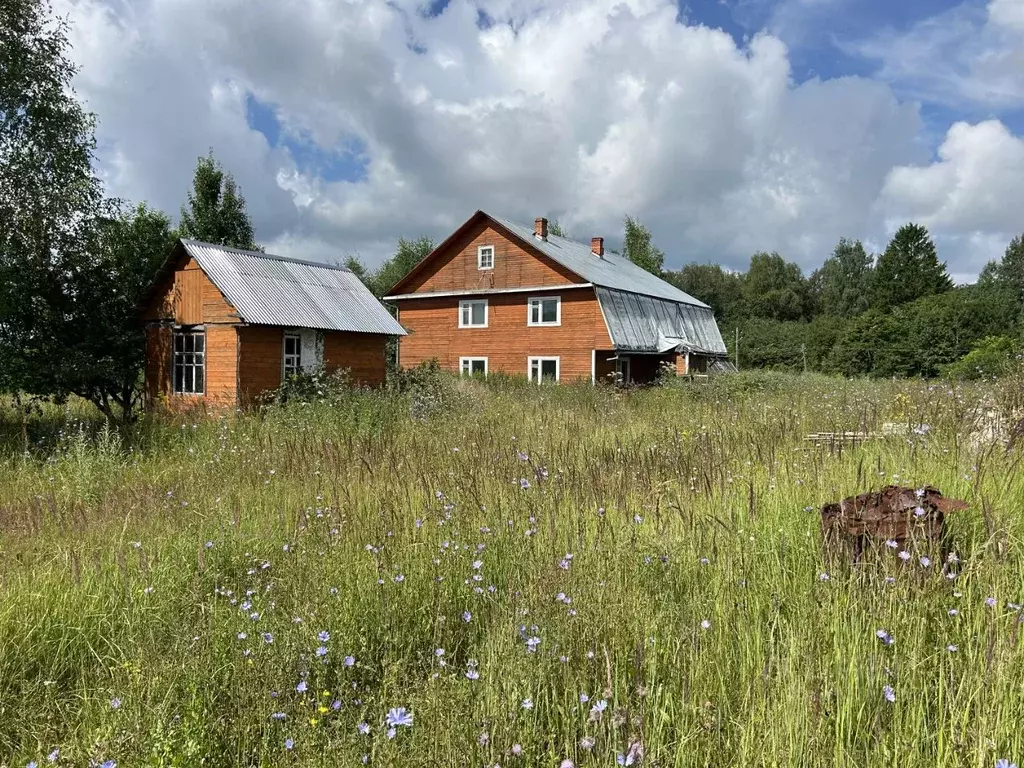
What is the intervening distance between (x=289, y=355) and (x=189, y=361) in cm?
298

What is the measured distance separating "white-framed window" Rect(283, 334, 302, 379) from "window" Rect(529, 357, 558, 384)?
1306cm

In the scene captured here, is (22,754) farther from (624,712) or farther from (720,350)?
(720,350)

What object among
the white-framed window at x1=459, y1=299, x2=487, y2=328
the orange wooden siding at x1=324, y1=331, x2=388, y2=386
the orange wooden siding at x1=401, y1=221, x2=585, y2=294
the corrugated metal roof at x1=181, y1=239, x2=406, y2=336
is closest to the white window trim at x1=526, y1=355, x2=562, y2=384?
the white-framed window at x1=459, y1=299, x2=487, y2=328

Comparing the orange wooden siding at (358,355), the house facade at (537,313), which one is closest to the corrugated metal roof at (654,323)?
the house facade at (537,313)

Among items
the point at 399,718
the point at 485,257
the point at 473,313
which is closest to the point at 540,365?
the point at 473,313

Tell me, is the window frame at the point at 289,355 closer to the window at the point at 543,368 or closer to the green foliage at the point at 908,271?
the window at the point at 543,368

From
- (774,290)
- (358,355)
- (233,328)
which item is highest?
(774,290)

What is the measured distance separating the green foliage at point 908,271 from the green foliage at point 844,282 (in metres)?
10.6

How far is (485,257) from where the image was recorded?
3216 centimetres

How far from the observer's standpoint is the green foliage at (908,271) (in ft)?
187

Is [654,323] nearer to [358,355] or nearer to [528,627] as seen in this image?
[358,355]

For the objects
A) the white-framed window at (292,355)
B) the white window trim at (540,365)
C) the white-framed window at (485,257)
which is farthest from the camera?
the white-framed window at (485,257)

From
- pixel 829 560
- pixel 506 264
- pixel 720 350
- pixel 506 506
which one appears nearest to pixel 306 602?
pixel 506 506

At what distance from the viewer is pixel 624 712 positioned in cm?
174
